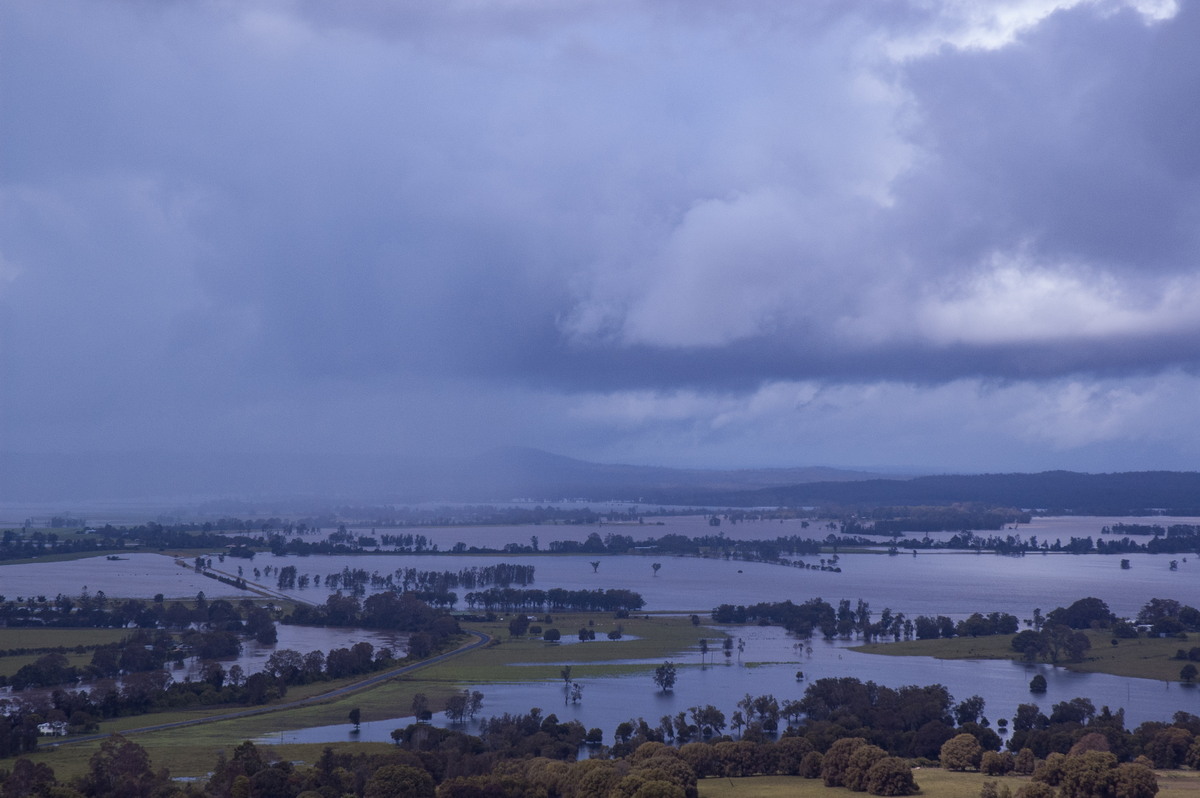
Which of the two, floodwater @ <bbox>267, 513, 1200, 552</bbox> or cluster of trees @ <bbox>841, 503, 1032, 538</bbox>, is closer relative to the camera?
floodwater @ <bbox>267, 513, 1200, 552</bbox>

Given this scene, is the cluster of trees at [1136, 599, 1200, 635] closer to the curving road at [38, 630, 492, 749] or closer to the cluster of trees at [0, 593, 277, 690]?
the curving road at [38, 630, 492, 749]

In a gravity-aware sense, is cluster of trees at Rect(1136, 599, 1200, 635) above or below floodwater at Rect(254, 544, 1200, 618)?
above

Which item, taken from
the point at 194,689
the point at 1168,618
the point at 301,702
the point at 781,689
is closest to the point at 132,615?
the point at 194,689

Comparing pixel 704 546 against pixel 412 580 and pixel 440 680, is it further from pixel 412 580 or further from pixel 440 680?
pixel 440 680

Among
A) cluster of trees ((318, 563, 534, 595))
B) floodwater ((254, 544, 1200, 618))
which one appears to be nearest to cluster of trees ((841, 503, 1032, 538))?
floodwater ((254, 544, 1200, 618))

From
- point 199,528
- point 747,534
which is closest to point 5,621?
point 199,528

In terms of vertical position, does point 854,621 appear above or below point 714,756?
below

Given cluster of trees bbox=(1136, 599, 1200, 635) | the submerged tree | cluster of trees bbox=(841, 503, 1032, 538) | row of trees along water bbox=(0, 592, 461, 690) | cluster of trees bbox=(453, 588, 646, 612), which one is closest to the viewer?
the submerged tree

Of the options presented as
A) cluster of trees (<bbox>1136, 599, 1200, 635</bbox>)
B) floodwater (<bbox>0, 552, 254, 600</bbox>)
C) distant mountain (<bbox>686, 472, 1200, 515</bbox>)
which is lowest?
floodwater (<bbox>0, 552, 254, 600</bbox>)

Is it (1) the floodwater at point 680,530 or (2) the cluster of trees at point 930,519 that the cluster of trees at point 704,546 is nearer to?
(1) the floodwater at point 680,530
